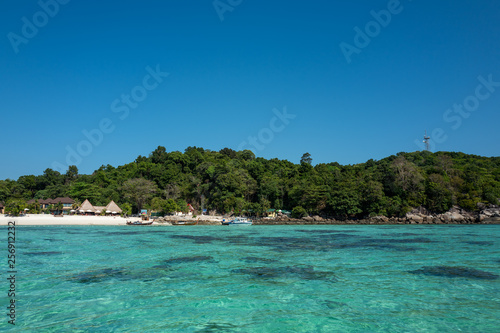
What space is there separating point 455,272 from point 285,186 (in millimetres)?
60107

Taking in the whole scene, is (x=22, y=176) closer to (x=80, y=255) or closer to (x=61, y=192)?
(x=61, y=192)

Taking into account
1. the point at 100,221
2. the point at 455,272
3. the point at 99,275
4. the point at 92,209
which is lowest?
the point at 100,221

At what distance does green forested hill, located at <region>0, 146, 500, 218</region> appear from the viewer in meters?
59.3

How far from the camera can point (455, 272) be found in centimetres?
1165

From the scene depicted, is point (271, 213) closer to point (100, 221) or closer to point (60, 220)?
point (100, 221)

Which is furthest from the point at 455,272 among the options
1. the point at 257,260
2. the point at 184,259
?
the point at 184,259

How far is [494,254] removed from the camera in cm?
1642

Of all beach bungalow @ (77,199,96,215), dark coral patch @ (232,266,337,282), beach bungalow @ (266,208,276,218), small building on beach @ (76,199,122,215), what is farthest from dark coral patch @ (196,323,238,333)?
beach bungalow @ (266,208,276,218)

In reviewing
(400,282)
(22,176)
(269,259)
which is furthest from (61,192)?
(400,282)

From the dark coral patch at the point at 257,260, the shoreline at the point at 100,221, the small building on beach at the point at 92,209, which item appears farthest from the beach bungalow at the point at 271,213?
the dark coral patch at the point at 257,260

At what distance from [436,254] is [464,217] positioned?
50.1m

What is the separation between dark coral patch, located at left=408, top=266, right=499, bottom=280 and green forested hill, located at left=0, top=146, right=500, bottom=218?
4759 cm

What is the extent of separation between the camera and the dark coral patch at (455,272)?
432 inches

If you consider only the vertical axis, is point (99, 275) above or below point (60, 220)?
above
